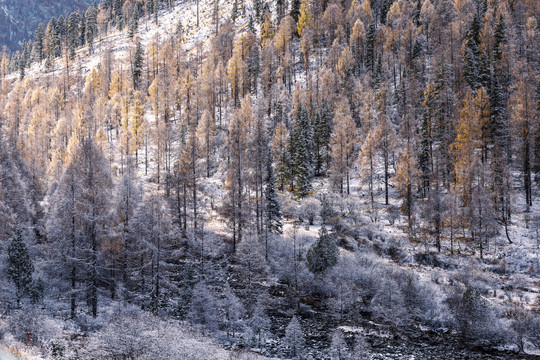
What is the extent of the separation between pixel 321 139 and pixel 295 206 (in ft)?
55.8

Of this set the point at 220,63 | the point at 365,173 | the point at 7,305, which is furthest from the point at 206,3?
the point at 7,305

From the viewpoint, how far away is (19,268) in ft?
81.0

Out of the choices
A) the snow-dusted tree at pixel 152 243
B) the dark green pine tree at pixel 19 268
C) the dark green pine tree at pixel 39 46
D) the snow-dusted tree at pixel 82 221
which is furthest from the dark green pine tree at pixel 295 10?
the dark green pine tree at pixel 19 268

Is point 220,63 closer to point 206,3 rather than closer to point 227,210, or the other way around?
point 227,210

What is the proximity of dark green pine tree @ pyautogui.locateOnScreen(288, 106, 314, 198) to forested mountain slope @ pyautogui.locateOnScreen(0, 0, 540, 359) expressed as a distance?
1.01 ft

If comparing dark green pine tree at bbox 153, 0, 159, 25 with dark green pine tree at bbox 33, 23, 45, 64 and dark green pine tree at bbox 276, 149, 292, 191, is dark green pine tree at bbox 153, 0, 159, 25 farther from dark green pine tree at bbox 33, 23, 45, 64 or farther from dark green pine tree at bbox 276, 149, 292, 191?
dark green pine tree at bbox 276, 149, 292, 191

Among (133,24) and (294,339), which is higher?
(133,24)

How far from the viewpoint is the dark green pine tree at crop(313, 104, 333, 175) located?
58.3 m

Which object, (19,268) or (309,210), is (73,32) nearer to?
(309,210)

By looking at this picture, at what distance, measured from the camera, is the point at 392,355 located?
73.2 ft

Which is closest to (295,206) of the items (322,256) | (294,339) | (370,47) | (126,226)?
(322,256)

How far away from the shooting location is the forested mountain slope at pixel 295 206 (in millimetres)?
24594

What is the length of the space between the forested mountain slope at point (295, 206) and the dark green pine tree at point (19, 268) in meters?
0.10

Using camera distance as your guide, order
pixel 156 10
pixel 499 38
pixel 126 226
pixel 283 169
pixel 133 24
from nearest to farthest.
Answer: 1. pixel 126 226
2. pixel 283 169
3. pixel 499 38
4. pixel 133 24
5. pixel 156 10
